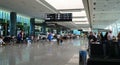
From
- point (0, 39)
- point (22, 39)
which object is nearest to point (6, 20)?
point (22, 39)

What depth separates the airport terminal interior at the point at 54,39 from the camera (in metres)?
6.45

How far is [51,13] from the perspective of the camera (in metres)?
21.8

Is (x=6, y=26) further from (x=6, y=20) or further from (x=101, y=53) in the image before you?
(x=101, y=53)

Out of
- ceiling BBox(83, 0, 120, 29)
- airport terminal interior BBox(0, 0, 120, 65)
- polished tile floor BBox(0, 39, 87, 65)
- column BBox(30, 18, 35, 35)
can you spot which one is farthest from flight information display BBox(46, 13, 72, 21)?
column BBox(30, 18, 35, 35)

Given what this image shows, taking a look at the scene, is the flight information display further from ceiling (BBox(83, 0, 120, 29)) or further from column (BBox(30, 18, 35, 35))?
column (BBox(30, 18, 35, 35))

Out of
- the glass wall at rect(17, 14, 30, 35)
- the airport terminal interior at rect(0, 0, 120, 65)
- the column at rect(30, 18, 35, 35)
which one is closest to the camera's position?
the airport terminal interior at rect(0, 0, 120, 65)

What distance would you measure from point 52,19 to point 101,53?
14858mm

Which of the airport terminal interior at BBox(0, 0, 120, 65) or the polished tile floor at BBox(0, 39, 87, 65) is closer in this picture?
the airport terminal interior at BBox(0, 0, 120, 65)

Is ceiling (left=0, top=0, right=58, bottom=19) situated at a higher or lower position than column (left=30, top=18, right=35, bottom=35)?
Result: higher

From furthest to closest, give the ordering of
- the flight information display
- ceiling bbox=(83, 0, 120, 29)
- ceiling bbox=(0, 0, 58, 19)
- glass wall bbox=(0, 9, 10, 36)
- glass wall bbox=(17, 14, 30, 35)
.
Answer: glass wall bbox=(17, 14, 30, 35) → glass wall bbox=(0, 9, 10, 36) → the flight information display → ceiling bbox=(0, 0, 58, 19) → ceiling bbox=(83, 0, 120, 29)

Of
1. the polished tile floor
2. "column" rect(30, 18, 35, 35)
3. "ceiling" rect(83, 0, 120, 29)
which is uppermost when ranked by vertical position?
"ceiling" rect(83, 0, 120, 29)

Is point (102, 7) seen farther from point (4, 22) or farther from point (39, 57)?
point (4, 22)

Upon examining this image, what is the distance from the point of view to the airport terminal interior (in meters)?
6.45

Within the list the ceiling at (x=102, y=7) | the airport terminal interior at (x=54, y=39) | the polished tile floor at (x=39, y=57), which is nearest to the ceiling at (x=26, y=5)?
the airport terminal interior at (x=54, y=39)
